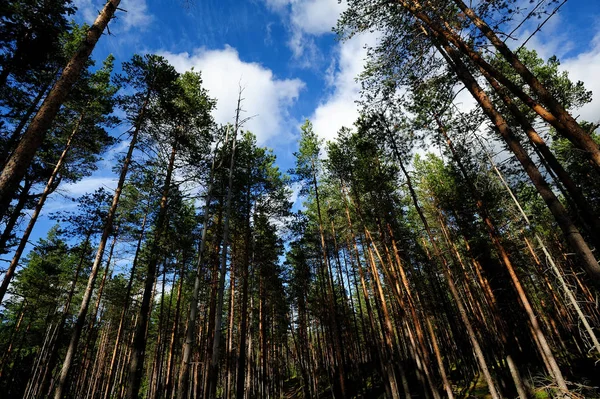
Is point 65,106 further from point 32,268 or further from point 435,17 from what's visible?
point 32,268

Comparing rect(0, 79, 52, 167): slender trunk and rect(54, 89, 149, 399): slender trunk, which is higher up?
rect(0, 79, 52, 167): slender trunk

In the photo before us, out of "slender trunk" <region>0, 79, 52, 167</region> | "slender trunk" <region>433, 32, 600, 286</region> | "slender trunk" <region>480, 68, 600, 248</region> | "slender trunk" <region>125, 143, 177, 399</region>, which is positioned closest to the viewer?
"slender trunk" <region>433, 32, 600, 286</region>

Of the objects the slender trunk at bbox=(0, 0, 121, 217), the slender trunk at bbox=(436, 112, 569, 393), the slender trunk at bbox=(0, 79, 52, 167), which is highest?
the slender trunk at bbox=(0, 79, 52, 167)

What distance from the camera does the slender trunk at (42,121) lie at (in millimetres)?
3775

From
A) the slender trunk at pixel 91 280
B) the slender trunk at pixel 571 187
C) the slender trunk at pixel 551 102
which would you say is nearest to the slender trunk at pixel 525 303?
the slender trunk at pixel 571 187

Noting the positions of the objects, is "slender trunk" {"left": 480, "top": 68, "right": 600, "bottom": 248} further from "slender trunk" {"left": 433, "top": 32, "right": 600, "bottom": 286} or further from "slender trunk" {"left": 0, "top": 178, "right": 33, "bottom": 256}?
"slender trunk" {"left": 0, "top": 178, "right": 33, "bottom": 256}

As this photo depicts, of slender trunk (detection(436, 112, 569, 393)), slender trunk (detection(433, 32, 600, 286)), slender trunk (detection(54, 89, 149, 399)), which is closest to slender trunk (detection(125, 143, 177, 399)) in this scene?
slender trunk (detection(54, 89, 149, 399))

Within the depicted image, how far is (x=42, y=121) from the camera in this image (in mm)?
4246

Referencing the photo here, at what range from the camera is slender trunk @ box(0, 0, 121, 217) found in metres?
3.78

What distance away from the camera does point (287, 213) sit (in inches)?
653

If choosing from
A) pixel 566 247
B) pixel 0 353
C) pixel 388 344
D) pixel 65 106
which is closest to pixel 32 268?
pixel 0 353

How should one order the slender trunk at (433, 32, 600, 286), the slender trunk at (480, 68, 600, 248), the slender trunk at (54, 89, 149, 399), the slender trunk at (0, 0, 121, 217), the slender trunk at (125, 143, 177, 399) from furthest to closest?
the slender trunk at (125, 143, 177, 399), the slender trunk at (54, 89, 149, 399), the slender trunk at (480, 68, 600, 248), the slender trunk at (433, 32, 600, 286), the slender trunk at (0, 0, 121, 217)

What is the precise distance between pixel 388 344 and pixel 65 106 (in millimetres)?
21622

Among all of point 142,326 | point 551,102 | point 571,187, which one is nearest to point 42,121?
point 142,326
